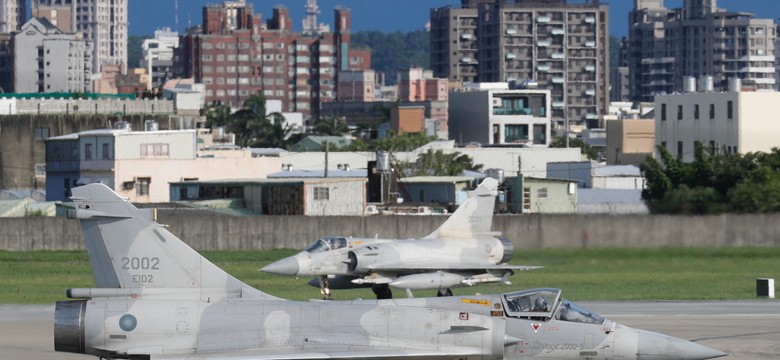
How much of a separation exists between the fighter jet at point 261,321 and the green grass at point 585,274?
17958 mm

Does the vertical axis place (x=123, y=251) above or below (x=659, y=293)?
above

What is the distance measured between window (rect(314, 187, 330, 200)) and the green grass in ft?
37.6

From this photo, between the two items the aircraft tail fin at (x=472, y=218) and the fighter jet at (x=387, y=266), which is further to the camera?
the aircraft tail fin at (x=472, y=218)

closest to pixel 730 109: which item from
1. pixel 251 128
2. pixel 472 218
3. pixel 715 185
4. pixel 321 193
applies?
pixel 715 185

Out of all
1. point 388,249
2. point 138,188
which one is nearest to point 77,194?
point 388,249

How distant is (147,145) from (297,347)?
6191 centimetres

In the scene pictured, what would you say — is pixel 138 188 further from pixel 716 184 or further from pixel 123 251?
pixel 123 251

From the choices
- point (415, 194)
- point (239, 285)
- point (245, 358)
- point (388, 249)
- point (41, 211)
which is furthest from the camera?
point (415, 194)

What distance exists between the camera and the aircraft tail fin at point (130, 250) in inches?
1115

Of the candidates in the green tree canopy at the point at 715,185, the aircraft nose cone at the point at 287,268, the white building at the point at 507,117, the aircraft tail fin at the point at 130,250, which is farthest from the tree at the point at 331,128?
the aircraft tail fin at the point at 130,250

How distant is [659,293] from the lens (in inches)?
1913

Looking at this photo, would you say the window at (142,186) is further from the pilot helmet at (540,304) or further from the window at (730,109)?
the pilot helmet at (540,304)

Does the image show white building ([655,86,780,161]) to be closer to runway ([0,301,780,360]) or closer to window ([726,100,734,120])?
window ([726,100,734,120])

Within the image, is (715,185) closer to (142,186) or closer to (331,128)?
(142,186)
